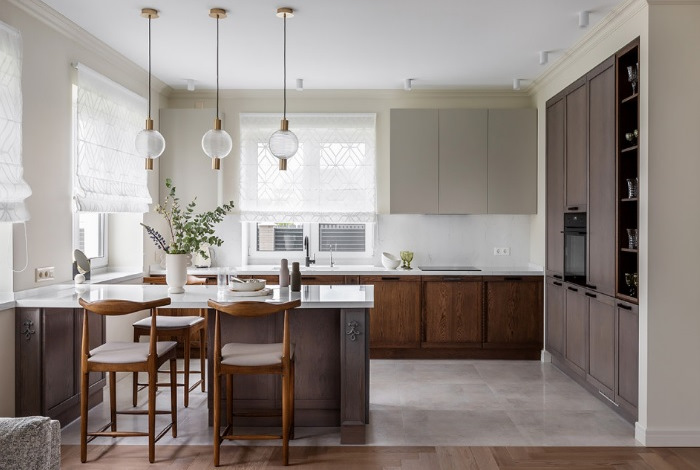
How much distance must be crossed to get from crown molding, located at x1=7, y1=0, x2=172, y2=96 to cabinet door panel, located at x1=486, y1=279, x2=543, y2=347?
3975 mm

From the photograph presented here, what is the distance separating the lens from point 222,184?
20.8ft

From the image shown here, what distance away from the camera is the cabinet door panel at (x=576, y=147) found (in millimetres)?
4555

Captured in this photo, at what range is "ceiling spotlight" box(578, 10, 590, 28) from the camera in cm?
400

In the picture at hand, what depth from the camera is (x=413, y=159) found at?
6.05 m

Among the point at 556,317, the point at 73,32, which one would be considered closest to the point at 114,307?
the point at 73,32

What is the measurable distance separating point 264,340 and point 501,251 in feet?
11.2

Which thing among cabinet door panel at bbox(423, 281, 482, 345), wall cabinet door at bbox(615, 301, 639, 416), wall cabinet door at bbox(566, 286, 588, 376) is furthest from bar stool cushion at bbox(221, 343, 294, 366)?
cabinet door panel at bbox(423, 281, 482, 345)

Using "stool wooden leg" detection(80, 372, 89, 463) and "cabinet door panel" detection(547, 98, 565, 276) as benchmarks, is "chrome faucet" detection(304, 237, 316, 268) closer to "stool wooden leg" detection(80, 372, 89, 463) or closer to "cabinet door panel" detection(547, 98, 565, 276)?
"cabinet door panel" detection(547, 98, 565, 276)

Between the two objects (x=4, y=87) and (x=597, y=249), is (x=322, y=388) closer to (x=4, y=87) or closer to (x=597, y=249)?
(x=597, y=249)

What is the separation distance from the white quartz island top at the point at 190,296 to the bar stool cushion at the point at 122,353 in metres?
0.28

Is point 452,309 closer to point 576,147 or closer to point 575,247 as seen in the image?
point 575,247

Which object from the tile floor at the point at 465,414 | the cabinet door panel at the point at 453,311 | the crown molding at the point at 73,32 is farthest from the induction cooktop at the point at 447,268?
the crown molding at the point at 73,32

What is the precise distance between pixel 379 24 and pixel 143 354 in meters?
2.80

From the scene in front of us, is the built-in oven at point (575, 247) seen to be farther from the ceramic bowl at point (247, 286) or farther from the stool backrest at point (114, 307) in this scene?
the stool backrest at point (114, 307)
